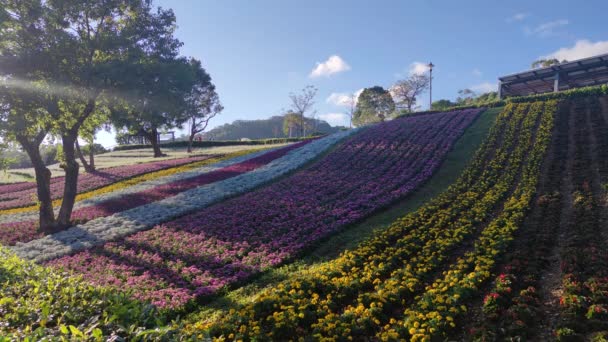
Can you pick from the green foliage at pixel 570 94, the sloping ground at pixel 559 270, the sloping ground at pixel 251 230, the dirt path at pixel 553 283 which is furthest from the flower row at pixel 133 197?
the green foliage at pixel 570 94

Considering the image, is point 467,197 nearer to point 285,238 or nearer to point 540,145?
point 285,238

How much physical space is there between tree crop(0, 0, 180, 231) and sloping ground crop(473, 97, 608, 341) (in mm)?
19562

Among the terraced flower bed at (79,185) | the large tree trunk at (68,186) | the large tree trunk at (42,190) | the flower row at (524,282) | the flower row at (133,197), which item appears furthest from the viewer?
the terraced flower bed at (79,185)

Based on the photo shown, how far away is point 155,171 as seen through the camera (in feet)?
116

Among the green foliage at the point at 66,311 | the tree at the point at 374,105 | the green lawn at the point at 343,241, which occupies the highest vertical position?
the tree at the point at 374,105

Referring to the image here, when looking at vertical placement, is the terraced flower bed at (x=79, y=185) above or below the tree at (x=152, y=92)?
Result: below

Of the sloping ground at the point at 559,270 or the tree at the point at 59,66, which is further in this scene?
the tree at the point at 59,66

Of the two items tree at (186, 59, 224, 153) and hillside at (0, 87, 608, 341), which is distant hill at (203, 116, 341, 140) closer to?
tree at (186, 59, 224, 153)

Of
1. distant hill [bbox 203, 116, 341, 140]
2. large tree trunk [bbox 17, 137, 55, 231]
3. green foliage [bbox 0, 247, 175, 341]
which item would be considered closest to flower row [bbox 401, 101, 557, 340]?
green foliage [bbox 0, 247, 175, 341]

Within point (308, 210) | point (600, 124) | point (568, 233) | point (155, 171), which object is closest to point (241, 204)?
point (308, 210)

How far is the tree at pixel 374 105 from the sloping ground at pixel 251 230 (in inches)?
2940

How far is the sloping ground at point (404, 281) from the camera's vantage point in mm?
8203

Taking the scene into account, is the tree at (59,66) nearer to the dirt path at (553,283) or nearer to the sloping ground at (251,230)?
the sloping ground at (251,230)

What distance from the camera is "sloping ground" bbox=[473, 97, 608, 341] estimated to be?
7.73 metres
